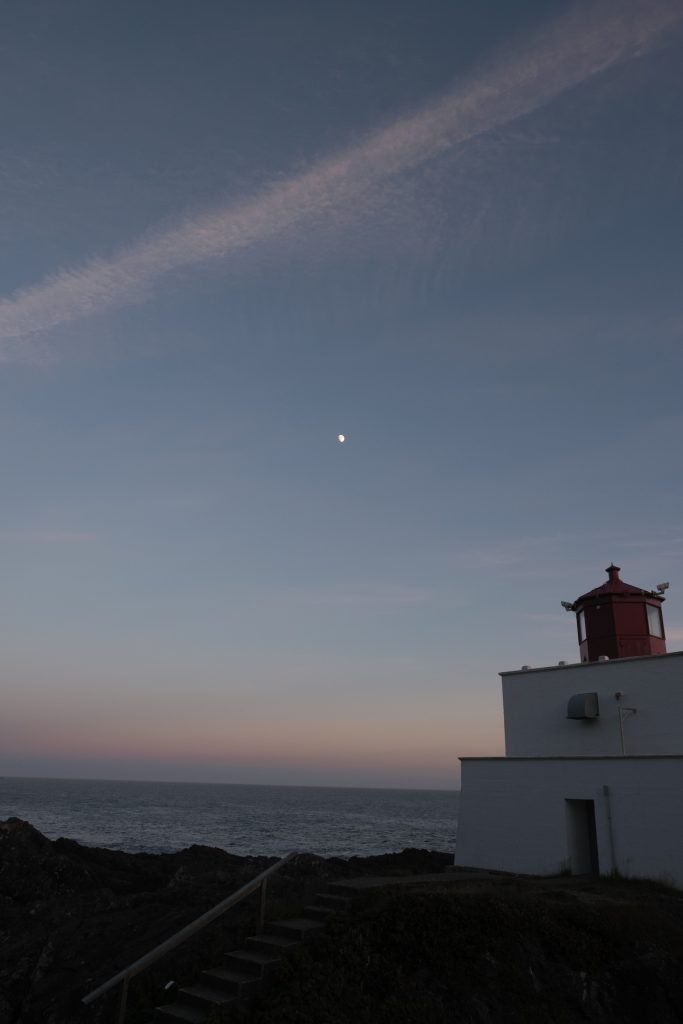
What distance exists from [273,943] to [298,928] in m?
0.47

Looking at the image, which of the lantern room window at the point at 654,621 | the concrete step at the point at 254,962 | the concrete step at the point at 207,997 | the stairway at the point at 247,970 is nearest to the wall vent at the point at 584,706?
the lantern room window at the point at 654,621

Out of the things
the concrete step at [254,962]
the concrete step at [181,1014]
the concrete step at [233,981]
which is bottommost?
the concrete step at [181,1014]

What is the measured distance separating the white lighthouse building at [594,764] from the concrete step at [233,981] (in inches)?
420

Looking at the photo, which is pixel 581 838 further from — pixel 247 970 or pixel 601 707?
pixel 247 970

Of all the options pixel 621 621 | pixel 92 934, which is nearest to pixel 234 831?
pixel 621 621

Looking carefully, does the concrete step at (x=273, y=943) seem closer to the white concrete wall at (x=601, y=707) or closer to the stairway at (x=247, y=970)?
the stairway at (x=247, y=970)

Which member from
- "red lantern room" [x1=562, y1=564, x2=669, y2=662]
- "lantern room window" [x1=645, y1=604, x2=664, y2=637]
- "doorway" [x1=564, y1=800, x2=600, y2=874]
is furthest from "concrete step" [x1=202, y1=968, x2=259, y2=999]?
"lantern room window" [x1=645, y1=604, x2=664, y2=637]

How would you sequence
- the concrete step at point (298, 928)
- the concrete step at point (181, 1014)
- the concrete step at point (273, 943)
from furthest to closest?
the concrete step at point (298, 928) → the concrete step at point (273, 943) → the concrete step at point (181, 1014)

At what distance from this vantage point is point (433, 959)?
1018cm

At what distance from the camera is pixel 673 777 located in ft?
54.9

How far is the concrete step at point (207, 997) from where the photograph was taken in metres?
9.29

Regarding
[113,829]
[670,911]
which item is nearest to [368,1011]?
[670,911]

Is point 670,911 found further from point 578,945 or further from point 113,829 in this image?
point 113,829

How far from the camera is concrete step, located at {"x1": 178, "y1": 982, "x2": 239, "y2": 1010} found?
9.29 metres
